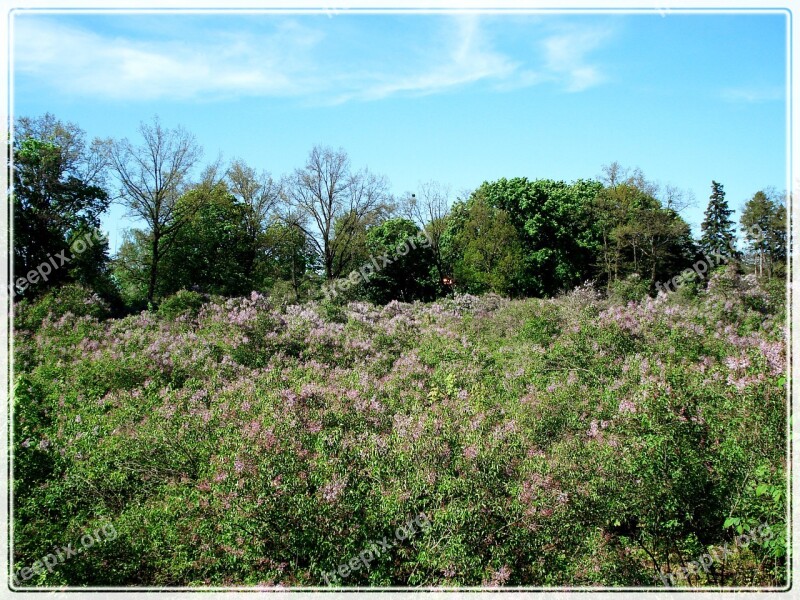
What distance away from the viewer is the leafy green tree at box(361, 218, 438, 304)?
37375 millimetres

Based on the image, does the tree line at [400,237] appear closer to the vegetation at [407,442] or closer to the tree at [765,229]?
the tree at [765,229]

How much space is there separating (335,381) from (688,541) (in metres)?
5.37

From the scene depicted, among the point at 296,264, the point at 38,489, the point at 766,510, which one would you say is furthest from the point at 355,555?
the point at 296,264

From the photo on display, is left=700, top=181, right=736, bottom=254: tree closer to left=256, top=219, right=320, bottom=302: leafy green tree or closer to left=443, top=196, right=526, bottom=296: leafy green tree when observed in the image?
left=443, top=196, right=526, bottom=296: leafy green tree

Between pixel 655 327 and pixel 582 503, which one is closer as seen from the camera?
pixel 582 503

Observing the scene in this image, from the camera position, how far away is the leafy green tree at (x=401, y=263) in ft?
123

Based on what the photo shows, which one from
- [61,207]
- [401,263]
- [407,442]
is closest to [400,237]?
[401,263]

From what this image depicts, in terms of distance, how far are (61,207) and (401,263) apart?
19.0m

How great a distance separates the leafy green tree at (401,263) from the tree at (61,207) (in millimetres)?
15130

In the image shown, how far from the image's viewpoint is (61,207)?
26.8m

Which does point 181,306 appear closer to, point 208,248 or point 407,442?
point 407,442

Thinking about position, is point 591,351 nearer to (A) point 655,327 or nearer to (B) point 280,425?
(A) point 655,327

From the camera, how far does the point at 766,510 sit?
487 cm

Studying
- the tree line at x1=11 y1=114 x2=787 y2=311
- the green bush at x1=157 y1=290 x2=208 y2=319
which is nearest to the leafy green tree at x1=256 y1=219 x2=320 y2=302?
the tree line at x1=11 y1=114 x2=787 y2=311
